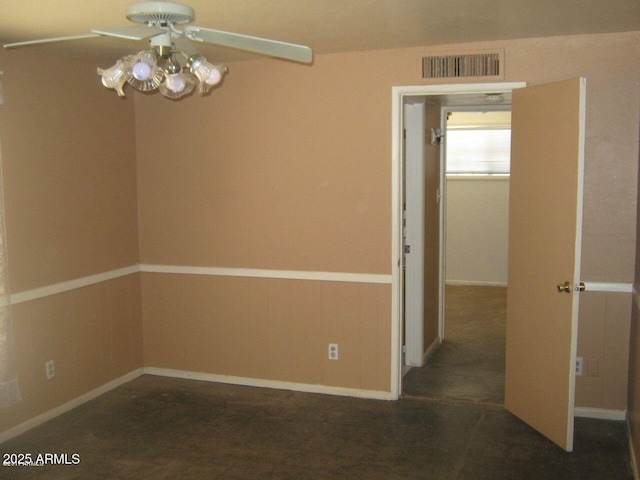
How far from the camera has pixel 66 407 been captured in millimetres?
4039

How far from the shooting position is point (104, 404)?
4.17 m

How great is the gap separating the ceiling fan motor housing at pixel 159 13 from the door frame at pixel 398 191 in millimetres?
2102

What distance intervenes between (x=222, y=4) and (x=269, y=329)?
7.70 feet

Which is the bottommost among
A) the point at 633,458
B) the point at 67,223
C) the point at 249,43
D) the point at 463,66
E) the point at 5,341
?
the point at 633,458

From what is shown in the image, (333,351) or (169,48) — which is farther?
(333,351)

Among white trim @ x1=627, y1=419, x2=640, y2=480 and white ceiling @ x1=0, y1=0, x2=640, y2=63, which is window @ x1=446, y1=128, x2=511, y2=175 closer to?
white ceiling @ x1=0, y1=0, x2=640, y2=63

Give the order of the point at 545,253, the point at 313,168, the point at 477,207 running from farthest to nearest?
the point at 477,207 → the point at 313,168 → the point at 545,253

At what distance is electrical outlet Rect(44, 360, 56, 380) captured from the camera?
3867 mm

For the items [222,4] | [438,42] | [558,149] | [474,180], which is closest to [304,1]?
[222,4]

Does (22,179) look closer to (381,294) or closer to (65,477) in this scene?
(65,477)

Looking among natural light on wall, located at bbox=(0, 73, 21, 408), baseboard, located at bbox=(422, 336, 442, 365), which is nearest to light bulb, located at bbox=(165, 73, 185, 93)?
natural light on wall, located at bbox=(0, 73, 21, 408)

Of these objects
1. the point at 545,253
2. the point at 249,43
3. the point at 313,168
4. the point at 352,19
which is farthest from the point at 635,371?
the point at 249,43

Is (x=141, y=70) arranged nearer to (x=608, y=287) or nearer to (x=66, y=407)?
(x=66, y=407)

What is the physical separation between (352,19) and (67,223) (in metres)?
2.23
